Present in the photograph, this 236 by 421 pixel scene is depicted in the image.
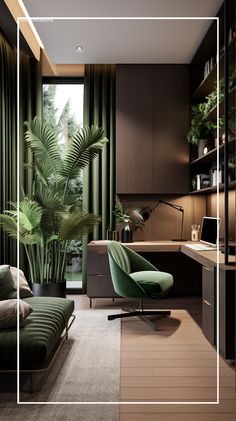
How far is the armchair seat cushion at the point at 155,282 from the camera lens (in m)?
2.29

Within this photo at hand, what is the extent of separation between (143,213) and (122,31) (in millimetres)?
1185

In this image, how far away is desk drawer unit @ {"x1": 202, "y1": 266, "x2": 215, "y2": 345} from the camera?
6.15ft

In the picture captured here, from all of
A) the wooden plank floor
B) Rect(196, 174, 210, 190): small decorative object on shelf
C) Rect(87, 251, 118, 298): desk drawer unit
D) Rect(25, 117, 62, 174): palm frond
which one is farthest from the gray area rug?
Rect(196, 174, 210, 190): small decorative object on shelf

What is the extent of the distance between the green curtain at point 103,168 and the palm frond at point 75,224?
0.48 m

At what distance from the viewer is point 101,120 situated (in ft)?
10.9

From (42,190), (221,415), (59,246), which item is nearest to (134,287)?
→ (59,246)

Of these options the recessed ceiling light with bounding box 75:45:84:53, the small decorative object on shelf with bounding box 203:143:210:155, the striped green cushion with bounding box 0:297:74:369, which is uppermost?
the recessed ceiling light with bounding box 75:45:84:53

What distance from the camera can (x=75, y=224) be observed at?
2688 mm

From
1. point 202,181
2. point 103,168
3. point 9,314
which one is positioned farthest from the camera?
point 103,168

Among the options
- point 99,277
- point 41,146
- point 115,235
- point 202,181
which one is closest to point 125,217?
point 115,235

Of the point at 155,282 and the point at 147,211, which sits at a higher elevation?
the point at 147,211

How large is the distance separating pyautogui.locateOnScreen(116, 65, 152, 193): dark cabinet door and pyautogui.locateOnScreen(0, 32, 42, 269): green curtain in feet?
2.65

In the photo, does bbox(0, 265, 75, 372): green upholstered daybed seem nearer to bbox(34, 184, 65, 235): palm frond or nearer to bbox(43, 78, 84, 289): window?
bbox(43, 78, 84, 289): window

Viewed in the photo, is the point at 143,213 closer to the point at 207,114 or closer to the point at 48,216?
the point at 48,216
